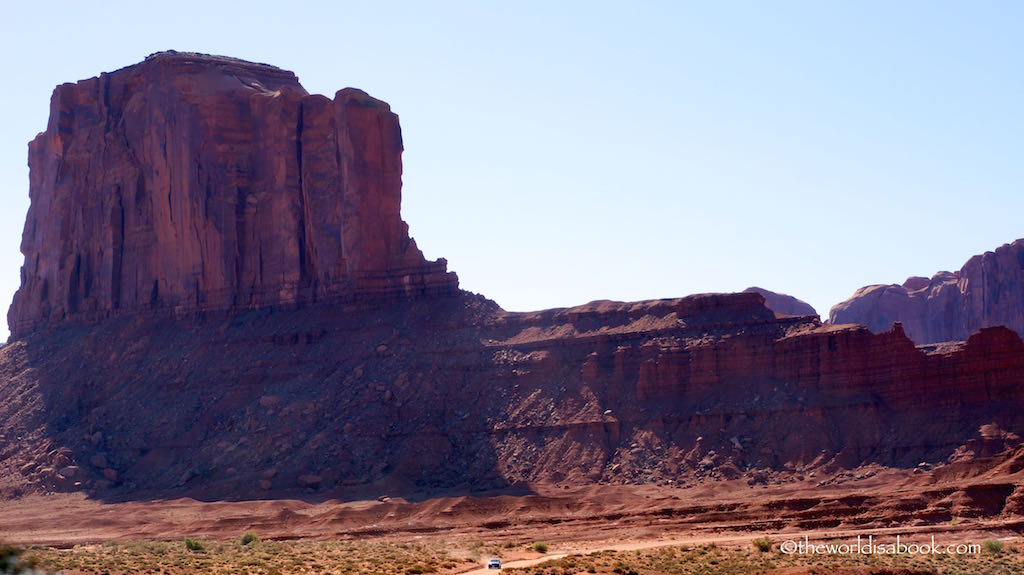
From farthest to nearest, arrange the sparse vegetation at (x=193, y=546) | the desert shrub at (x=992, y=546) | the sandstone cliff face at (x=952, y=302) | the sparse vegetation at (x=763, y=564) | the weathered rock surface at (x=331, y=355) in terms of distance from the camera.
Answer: the sandstone cliff face at (x=952, y=302), the weathered rock surface at (x=331, y=355), the sparse vegetation at (x=193, y=546), the desert shrub at (x=992, y=546), the sparse vegetation at (x=763, y=564)

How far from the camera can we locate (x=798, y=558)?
47.1 m

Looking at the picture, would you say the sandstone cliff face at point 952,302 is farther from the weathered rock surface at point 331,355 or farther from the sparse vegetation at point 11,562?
the sparse vegetation at point 11,562

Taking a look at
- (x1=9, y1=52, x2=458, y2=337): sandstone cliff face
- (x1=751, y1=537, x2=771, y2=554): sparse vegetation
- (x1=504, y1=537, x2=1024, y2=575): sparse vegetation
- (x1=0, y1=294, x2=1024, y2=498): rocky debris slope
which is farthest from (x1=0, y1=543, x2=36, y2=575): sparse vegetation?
(x1=9, y1=52, x2=458, y2=337): sandstone cliff face

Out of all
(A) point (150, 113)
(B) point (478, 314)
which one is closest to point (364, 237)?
(B) point (478, 314)

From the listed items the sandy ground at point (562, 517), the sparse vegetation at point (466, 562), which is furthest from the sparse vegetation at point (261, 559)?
the sandy ground at point (562, 517)

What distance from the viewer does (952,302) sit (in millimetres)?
130750

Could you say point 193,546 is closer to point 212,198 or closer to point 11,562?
point 11,562

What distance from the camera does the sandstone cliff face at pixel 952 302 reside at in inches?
4788

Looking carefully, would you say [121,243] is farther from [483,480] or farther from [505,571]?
[505,571]

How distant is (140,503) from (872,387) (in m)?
33.2

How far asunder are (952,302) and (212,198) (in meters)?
68.9

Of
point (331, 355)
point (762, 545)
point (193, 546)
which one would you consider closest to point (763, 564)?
point (762, 545)

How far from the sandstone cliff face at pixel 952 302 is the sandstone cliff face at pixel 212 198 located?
53.3m

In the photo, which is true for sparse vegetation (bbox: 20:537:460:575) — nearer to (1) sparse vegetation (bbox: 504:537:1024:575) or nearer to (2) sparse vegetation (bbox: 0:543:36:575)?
(1) sparse vegetation (bbox: 504:537:1024:575)
